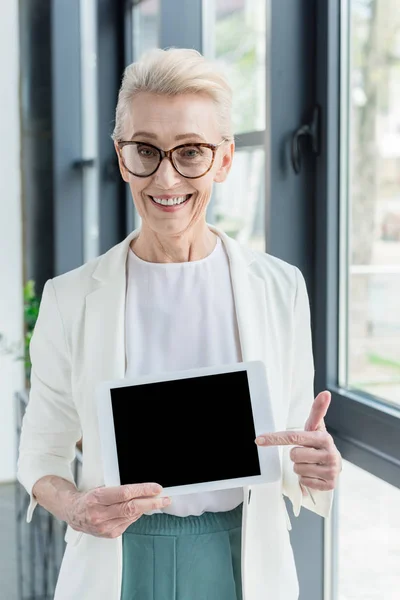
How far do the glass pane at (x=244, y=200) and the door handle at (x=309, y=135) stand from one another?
0.35m

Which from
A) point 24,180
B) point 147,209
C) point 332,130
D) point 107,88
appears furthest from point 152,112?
point 24,180

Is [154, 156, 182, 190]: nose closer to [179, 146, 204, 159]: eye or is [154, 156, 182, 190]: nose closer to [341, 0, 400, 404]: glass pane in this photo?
[179, 146, 204, 159]: eye

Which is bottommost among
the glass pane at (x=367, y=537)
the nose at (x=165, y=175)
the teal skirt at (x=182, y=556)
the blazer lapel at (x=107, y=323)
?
the glass pane at (x=367, y=537)

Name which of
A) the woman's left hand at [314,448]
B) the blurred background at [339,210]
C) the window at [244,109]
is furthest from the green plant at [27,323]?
the woman's left hand at [314,448]

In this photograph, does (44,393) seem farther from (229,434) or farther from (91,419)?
(229,434)

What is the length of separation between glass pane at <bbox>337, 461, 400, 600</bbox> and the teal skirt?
0.51 metres

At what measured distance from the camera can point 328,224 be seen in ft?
6.48

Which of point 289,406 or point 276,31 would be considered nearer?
point 289,406

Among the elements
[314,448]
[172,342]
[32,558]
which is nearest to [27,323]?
[32,558]

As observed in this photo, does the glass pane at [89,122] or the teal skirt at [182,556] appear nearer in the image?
the teal skirt at [182,556]

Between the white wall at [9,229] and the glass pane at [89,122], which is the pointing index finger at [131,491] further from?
the white wall at [9,229]

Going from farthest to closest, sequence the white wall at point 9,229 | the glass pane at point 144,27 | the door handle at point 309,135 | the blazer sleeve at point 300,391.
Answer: the white wall at point 9,229, the glass pane at point 144,27, the door handle at point 309,135, the blazer sleeve at point 300,391

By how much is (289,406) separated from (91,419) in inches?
13.8

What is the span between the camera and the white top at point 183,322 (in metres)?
1.45
